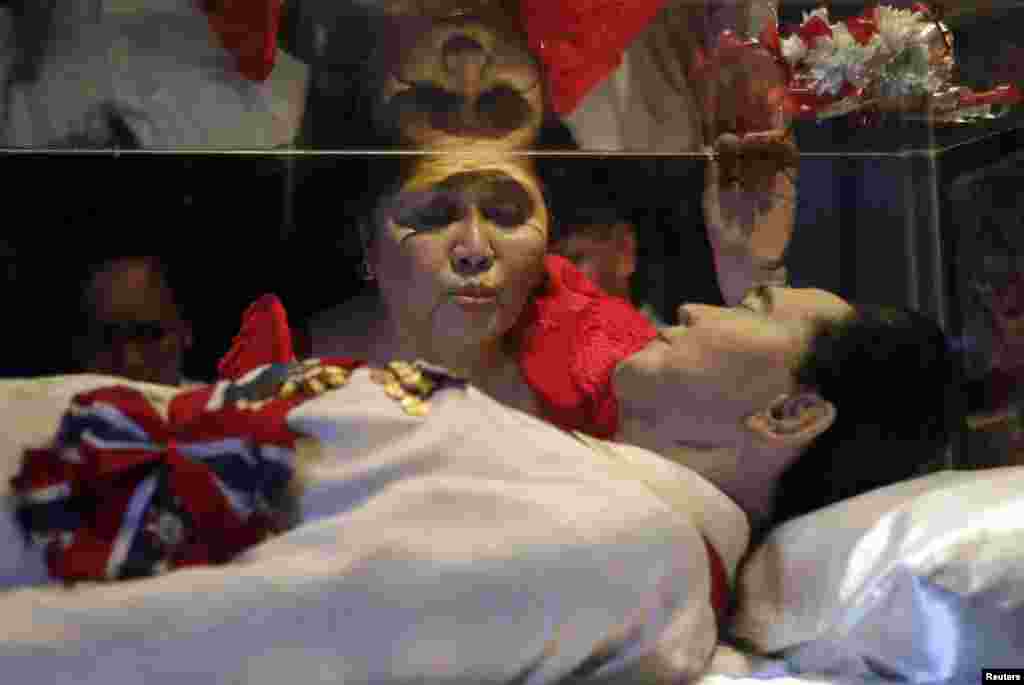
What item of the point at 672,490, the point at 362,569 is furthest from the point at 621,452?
the point at 362,569

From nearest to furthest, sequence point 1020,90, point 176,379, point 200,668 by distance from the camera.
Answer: point 200,668, point 176,379, point 1020,90

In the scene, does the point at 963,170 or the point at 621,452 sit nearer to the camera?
the point at 621,452

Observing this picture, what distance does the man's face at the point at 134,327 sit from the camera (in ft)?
3.31

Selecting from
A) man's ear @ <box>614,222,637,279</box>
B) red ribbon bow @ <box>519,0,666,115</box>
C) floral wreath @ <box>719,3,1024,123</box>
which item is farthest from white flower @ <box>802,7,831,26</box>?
man's ear @ <box>614,222,637,279</box>

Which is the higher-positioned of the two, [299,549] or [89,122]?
[89,122]

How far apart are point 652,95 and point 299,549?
25.3 inches

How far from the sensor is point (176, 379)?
1009 millimetres

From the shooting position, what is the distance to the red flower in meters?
1.25

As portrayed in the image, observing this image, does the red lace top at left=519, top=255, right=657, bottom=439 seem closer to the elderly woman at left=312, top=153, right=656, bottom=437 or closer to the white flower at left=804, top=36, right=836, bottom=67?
the elderly woman at left=312, top=153, right=656, bottom=437

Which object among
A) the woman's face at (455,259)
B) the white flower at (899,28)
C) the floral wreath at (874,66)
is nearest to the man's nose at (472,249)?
the woman's face at (455,259)

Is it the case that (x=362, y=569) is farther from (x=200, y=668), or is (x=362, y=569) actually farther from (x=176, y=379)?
(x=176, y=379)

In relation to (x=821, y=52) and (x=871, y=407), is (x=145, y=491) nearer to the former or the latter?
(x=871, y=407)

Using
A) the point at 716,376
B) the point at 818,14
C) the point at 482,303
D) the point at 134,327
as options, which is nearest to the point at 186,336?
the point at 134,327

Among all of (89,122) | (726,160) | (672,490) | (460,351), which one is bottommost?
(672,490)
